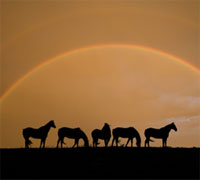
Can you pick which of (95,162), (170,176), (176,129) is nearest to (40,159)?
(95,162)

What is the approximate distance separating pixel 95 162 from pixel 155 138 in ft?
34.4

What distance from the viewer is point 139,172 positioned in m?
13.0

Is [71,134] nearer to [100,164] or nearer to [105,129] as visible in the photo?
[105,129]

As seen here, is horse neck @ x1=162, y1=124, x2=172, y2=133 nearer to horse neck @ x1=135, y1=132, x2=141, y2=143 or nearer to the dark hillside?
horse neck @ x1=135, y1=132, x2=141, y2=143

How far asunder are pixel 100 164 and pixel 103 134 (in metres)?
9.69

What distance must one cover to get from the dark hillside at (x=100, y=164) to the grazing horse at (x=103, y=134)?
219 inches

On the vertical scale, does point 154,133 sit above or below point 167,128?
below

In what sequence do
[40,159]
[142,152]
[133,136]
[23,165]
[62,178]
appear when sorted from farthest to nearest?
Answer: [133,136], [142,152], [40,159], [23,165], [62,178]

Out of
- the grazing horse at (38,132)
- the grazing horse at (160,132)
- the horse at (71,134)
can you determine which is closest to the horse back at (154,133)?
the grazing horse at (160,132)

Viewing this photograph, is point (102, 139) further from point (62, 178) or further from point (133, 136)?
point (62, 178)

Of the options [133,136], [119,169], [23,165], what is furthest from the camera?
[133,136]

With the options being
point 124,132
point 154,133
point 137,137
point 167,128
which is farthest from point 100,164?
point 167,128

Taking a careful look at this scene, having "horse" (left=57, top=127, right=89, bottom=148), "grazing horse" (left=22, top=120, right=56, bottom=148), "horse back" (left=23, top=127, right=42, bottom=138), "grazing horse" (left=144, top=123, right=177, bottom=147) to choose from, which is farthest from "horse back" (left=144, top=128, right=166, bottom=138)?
"horse back" (left=23, top=127, right=42, bottom=138)

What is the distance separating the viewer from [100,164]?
14328 mm
